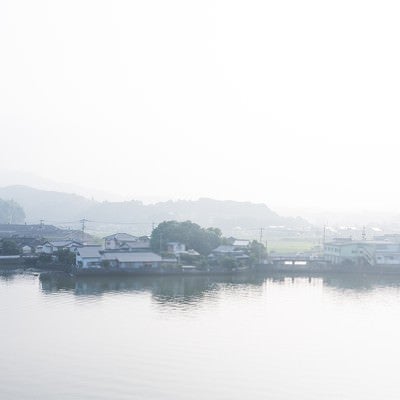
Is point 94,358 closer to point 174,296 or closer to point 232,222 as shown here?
point 174,296

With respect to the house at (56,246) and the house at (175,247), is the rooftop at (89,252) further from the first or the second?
the house at (175,247)

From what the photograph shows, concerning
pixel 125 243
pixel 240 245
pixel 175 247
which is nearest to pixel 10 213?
pixel 125 243

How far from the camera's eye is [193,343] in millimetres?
8680

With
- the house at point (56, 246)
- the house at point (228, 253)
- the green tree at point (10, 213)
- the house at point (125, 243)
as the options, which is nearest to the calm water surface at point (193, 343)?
the house at point (228, 253)

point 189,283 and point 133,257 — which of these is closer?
point 189,283

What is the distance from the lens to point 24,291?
13.0 meters

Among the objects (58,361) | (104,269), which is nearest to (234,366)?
(58,361)

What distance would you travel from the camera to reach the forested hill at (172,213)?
45562 millimetres

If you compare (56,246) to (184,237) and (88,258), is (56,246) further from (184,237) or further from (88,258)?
(184,237)

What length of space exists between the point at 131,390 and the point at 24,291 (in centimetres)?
698

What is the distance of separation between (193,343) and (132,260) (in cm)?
851

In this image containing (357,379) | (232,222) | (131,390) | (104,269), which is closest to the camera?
(131,390)

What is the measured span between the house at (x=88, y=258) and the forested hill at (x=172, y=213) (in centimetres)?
2531

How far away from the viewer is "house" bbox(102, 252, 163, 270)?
16.8 meters
